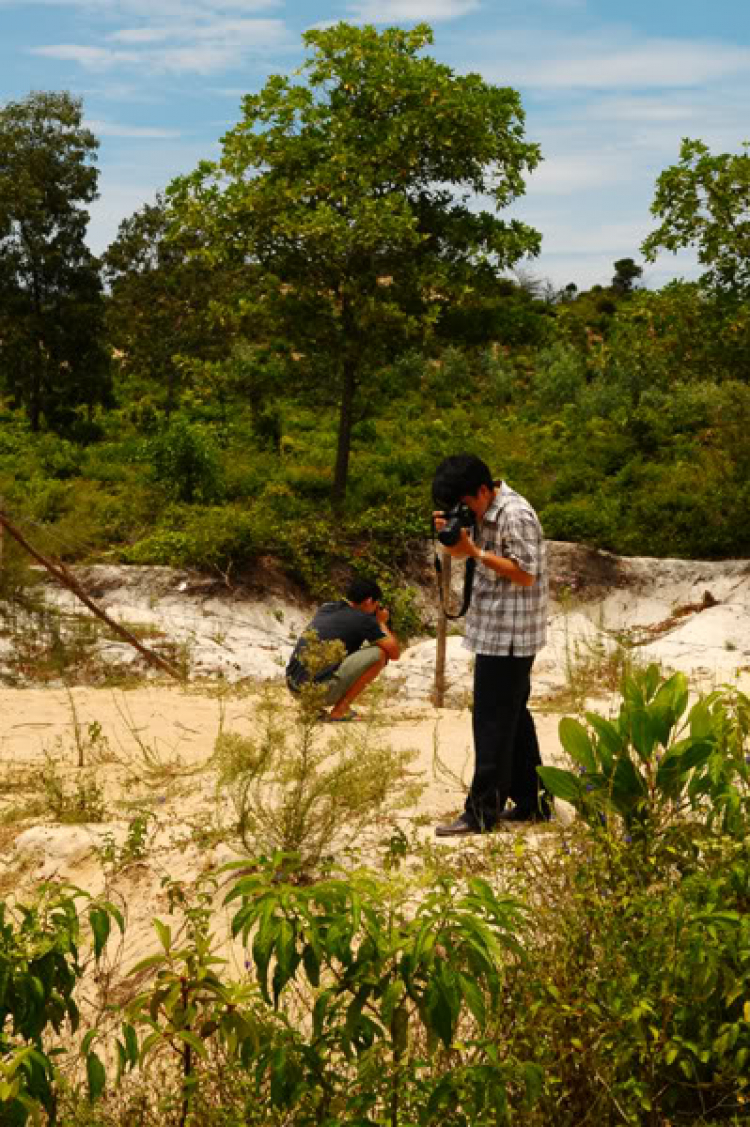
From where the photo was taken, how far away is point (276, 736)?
4.43 metres

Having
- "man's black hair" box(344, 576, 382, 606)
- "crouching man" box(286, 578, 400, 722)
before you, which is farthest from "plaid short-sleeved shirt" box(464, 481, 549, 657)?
"man's black hair" box(344, 576, 382, 606)

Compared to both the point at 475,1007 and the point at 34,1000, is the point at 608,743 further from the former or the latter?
the point at 34,1000

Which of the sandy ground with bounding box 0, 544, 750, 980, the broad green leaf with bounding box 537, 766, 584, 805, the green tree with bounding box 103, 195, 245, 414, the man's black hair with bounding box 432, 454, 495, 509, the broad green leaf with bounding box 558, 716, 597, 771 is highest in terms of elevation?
the green tree with bounding box 103, 195, 245, 414

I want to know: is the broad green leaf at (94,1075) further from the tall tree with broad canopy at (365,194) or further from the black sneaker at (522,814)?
the tall tree with broad canopy at (365,194)

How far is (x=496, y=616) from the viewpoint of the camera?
4719 millimetres

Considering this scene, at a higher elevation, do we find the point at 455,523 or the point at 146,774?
the point at 455,523

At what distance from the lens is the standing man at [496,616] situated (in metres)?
4.68

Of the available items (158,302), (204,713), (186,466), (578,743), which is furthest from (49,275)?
(578,743)

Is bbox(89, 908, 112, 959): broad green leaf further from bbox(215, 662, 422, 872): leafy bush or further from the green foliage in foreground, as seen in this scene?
bbox(215, 662, 422, 872): leafy bush

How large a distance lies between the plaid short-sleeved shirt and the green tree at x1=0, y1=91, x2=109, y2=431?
68.4 feet

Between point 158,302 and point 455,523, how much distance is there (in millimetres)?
21368

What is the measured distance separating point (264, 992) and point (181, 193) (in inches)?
631

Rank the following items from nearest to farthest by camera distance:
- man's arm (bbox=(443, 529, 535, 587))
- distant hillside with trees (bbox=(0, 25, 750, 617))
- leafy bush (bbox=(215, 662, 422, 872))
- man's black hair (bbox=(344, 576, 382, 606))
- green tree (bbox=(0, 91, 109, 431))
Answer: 1. leafy bush (bbox=(215, 662, 422, 872))
2. man's arm (bbox=(443, 529, 535, 587))
3. man's black hair (bbox=(344, 576, 382, 606))
4. distant hillside with trees (bbox=(0, 25, 750, 617))
5. green tree (bbox=(0, 91, 109, 431))

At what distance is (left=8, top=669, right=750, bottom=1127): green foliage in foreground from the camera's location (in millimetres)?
2395
